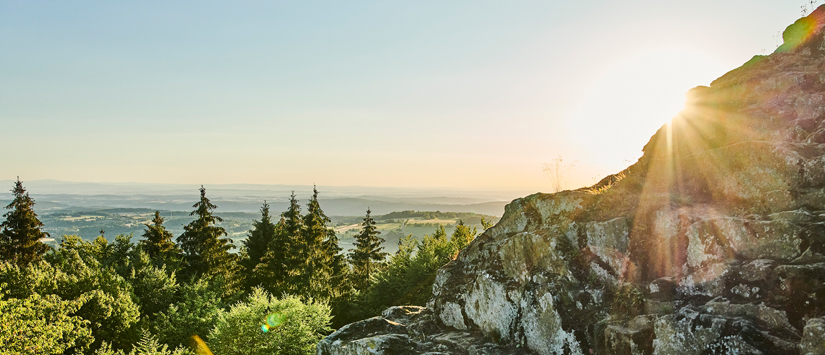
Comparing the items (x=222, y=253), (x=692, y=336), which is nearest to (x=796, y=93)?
(x=692, y=336)

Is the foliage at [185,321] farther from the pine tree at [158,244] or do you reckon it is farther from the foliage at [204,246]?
the pine tree at [158,244]

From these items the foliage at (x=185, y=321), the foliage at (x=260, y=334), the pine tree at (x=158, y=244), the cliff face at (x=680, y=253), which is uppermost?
the cliff face at (x=680, y=253)

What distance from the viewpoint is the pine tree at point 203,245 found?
41.6 m

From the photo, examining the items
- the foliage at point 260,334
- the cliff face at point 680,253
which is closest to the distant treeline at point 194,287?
the foliage at point 260,334

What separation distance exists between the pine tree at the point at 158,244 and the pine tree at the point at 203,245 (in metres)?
3.10

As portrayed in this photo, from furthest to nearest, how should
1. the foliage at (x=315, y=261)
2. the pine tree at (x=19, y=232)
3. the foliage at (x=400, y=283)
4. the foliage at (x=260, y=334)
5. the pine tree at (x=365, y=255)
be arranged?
the pine tree at (x=365, y=255) < the foliage at (x=315, y=261) < the pine tree at (x=19, y=232) < the foliage at (x=400, y=283) < the foliage at (x=260, y=334)

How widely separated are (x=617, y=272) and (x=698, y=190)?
3.66 metres

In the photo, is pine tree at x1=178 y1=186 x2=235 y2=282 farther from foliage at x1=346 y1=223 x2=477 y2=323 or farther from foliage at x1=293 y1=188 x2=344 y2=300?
foliage at x1=346 y1=223 x2=477 y2=323

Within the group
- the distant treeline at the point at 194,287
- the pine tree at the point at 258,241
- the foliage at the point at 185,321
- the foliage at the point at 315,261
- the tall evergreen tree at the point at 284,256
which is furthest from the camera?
the pine tree at the point at 258,241

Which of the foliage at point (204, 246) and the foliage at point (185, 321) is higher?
the foliage at point (204, 246)

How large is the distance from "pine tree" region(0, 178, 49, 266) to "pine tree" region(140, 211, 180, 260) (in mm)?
9321

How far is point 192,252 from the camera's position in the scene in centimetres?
4262

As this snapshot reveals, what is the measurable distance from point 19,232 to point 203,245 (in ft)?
55.6

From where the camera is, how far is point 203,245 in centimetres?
4194
